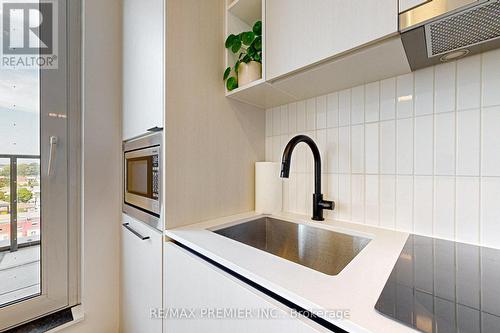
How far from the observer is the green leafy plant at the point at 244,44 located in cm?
98

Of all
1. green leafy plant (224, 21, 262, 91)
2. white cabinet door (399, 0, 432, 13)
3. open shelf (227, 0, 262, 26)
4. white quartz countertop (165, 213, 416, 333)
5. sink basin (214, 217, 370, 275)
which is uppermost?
open shelf (227, 0, 262, 26)

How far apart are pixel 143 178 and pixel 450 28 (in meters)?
1.21

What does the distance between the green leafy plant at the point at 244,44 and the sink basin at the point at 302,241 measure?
0.69 metres

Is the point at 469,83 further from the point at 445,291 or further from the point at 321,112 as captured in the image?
the point at 445,291

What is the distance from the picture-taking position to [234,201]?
1.14 metres

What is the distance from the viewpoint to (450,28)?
554mm

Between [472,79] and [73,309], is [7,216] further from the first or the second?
[472,79]

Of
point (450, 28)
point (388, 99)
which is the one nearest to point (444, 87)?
point (388, 99)

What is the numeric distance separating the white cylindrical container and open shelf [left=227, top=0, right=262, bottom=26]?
76 centimetres

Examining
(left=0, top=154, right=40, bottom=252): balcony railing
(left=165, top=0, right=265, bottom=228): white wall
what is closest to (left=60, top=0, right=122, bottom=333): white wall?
(left=0, top=154, right=40, bottom=252): balcony railing

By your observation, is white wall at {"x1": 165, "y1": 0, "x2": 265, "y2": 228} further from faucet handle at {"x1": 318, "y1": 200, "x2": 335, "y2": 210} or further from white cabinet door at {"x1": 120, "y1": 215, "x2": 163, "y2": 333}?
faucet handle at {"x1": 318, "y1": 200, "x2": 335, "y2": 210}

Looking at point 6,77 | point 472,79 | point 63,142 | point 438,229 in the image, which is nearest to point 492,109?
point 472,79

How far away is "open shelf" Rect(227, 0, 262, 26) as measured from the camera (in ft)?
3.41

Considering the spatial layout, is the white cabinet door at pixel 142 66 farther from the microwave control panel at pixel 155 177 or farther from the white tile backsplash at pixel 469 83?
the white tile backsplash at pixel 469 83
